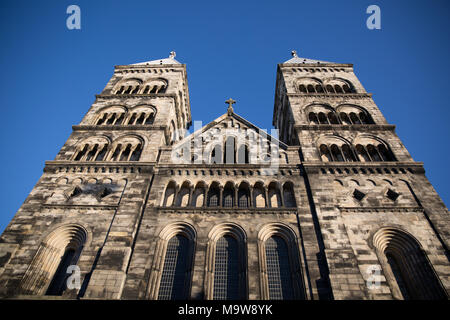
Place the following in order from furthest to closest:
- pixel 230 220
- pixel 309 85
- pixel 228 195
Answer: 1. pixel 309 85
2. pixel 228 195
3. pixel 230 220

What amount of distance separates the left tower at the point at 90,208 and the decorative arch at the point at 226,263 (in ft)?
13.4

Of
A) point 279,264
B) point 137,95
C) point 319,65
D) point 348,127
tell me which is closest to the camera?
point 279,264

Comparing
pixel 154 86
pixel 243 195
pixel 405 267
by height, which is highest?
pixel 154 86

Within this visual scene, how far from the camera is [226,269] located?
48.3 ft

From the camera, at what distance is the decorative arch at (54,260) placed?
14.0m

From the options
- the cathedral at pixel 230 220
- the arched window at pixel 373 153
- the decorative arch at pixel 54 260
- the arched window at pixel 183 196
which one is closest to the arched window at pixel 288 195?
the cathedral at pixel 230 220

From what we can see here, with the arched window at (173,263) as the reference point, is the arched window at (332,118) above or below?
above

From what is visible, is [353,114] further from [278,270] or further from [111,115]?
[111,115]

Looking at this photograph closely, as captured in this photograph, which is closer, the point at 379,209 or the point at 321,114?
the point at 379,209

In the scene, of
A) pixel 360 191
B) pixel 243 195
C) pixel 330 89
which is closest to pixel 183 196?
pixel 243 195

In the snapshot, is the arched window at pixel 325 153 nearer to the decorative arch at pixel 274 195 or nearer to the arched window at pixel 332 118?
the arched window at pixel 332 118

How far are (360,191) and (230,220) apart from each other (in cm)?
798

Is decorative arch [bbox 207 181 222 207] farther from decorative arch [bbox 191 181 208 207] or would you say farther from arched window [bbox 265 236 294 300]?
arched window [bbox 265 236 294 300]
